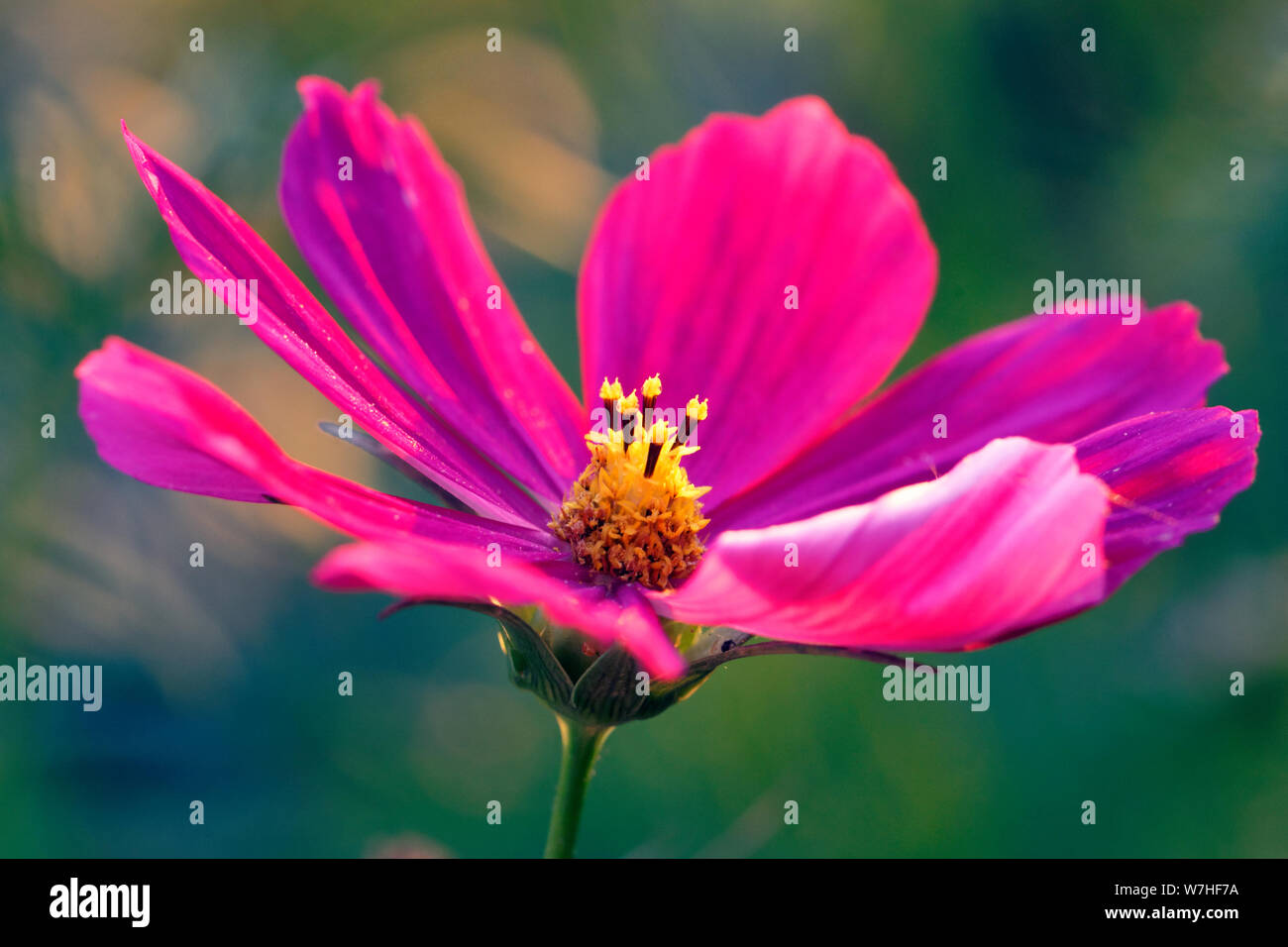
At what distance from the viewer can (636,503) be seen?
1.90ft

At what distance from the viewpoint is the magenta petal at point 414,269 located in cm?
58

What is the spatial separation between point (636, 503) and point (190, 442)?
25cm

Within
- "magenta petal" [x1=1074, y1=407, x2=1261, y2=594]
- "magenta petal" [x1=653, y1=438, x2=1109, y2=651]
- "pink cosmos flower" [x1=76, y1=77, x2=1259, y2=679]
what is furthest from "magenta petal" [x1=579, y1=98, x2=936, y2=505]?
"magenta petal" [x1=653, y1=438, x2=1109, y2=651]

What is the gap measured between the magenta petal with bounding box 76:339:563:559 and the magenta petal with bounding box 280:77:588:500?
0.14 metres

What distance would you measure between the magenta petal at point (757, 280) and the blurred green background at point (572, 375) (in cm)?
28

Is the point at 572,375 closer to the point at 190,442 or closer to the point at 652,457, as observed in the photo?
the point at 652,457

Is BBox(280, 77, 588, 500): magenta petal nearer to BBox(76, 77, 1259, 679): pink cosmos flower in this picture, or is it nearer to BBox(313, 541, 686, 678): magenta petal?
BBox(76, 77, 1259, 679): pink cosmos flower

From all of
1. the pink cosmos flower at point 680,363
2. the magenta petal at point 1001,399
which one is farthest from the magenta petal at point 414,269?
the magenta petal at point 1001,399

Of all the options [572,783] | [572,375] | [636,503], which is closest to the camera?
[572,783]

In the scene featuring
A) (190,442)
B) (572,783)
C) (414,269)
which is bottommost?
(572,783)

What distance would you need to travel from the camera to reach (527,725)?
3.08 ft

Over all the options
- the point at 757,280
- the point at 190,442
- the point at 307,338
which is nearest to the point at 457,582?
the point at 190,442

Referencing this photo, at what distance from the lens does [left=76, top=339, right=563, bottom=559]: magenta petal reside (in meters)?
0.35

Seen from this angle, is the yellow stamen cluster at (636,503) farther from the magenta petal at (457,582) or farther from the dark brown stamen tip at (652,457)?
the magenta petal at (457,582)
